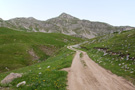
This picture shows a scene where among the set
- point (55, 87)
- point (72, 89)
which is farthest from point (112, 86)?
point (55, 87)

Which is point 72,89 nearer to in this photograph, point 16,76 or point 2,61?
point 16,76

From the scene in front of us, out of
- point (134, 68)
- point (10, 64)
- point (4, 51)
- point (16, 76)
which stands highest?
point (134, 68)

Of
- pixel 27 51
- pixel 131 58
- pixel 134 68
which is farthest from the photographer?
pixel 27 51

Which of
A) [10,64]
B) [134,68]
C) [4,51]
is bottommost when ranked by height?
[10,64]

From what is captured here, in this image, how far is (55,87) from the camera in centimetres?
1037

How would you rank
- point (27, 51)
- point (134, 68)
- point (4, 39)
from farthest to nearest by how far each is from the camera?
1. point (4, 39)
2. point (27, 51)
3. point (134, 68)

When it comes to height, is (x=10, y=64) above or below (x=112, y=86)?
below

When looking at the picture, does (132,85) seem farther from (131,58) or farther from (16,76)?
(16,76)

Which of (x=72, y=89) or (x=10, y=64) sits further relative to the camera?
(x=10, y=64)

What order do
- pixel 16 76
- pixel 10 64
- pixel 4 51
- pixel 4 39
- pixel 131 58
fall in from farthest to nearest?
pixel 4 39 → pixel 4 51 → pixel 10 64 → pixel 131 58 → pixel 16 76

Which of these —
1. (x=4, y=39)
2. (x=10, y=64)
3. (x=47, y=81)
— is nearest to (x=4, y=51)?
(x=10, y=64)

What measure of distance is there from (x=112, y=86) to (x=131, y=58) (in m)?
12.0

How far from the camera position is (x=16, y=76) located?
42.0 ft

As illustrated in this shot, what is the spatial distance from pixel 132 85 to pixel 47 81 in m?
9.90
